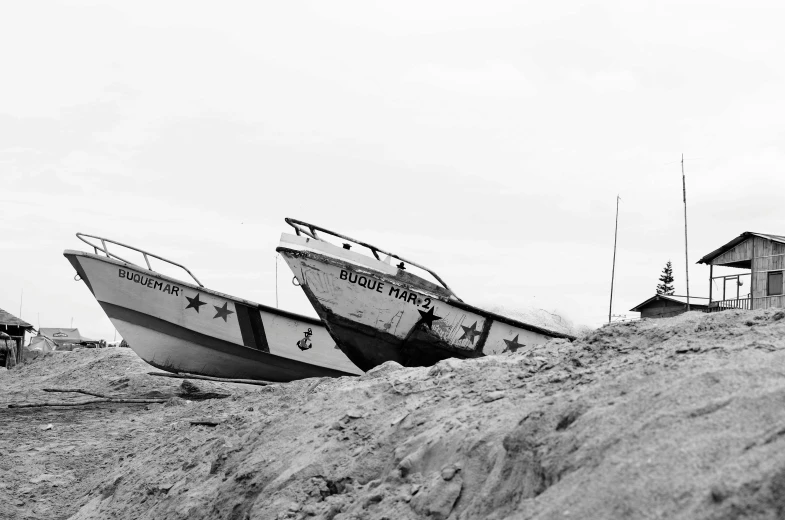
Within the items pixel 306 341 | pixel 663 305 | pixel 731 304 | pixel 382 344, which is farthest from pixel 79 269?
pixel 663 305

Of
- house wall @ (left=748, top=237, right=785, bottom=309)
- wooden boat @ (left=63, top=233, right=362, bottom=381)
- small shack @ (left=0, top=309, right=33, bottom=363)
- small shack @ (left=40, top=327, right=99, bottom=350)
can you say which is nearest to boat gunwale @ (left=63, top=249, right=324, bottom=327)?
wooden boat @ (left=63, top=233, right=362, bottom=381)

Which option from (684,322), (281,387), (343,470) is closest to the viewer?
(343,470)

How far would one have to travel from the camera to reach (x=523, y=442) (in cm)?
288

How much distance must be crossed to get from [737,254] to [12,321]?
2639 centimetres

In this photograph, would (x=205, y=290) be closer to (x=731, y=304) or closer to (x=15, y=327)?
(x=15, y=327)

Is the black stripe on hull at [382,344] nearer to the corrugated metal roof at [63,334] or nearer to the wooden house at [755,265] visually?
the wooden house at [755,265]

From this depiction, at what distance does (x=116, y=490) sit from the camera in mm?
5441

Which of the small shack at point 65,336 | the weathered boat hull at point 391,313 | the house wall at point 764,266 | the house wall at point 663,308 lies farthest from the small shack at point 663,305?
the small shack at point 65,336

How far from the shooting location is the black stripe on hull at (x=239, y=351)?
12336 millimetres

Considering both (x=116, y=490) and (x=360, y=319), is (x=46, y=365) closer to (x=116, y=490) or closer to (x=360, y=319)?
(x=360, y=319)

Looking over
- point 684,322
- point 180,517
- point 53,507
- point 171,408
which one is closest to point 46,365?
point 171,408

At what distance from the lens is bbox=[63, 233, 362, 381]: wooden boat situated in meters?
12.2

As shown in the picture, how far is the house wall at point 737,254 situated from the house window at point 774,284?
128 cm

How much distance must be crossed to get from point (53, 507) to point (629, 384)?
4.60 metres
